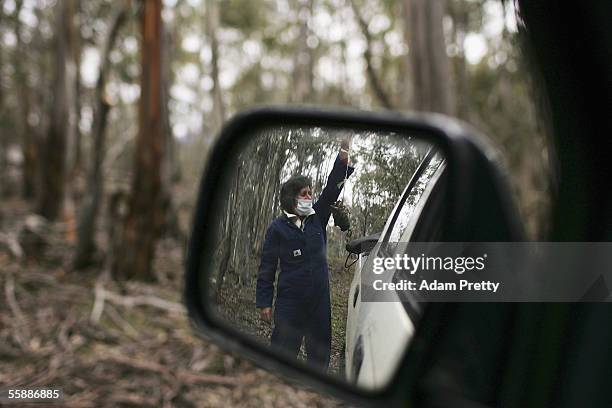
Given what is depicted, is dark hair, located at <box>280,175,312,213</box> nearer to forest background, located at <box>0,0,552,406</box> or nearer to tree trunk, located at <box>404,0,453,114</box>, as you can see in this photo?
forest background, located at <box>0,0,552,406</box>

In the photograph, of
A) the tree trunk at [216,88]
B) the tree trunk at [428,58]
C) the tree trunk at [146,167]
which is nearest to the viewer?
the tree trunk at [428,58]

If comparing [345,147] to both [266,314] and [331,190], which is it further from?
[266,314]

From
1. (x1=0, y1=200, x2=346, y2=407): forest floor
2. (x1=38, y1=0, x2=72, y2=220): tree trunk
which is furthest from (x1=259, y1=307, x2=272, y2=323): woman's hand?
(x1=38, y1=0, x2=72, y2=220): tree trunk

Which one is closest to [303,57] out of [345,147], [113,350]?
[113,350]

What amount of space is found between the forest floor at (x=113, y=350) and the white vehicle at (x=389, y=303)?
66.9 inches

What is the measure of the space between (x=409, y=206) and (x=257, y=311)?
33 cm

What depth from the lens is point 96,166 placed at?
629 cm

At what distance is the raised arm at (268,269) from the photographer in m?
0.95

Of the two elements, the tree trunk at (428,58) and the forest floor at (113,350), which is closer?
the forest floor at (113,350)

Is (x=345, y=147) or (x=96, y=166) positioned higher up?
(x=96, y=166)

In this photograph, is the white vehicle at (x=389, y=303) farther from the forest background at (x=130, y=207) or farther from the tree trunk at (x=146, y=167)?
the tree trunk at (x=146, y=167)

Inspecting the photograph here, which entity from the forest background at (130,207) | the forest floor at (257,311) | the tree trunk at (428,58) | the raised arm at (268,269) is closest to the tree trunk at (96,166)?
the forest background at (130,207)

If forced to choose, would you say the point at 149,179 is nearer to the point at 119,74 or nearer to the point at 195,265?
the point at 195,265

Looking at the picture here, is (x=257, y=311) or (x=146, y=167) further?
(x=146, y=167)
